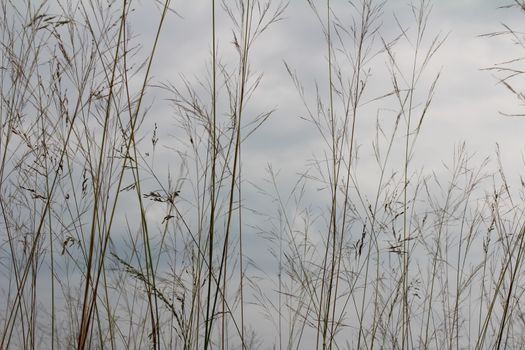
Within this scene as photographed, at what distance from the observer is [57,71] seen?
7.59 ft

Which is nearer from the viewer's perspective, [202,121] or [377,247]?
[202,121]

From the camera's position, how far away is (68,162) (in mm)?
2275

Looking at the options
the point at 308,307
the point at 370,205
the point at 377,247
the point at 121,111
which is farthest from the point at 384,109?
the point at 121,111

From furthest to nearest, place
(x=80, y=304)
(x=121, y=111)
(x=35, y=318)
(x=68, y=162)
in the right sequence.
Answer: (x=80, y=304) → (x=35, y=318) → (x=68, y=162) → (x=121, y=111)

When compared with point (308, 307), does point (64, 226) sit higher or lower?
higher

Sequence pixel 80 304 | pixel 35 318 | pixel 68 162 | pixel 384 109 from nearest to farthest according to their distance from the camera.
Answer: pixel 68 162 → pixel 35 318 → pixel 384 109 → pixel 80 304

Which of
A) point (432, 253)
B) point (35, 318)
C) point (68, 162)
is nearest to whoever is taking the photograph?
point (68, 162)

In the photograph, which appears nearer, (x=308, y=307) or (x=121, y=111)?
(x=121, y=111)

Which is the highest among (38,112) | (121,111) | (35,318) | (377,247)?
(38,112)

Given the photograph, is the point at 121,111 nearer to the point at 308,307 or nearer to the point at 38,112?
the point at 38,112

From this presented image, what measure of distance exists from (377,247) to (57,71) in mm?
1429

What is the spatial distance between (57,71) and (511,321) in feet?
7.25

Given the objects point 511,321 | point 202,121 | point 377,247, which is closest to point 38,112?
point 202,121

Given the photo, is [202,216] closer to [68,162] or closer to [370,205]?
[68,162]
